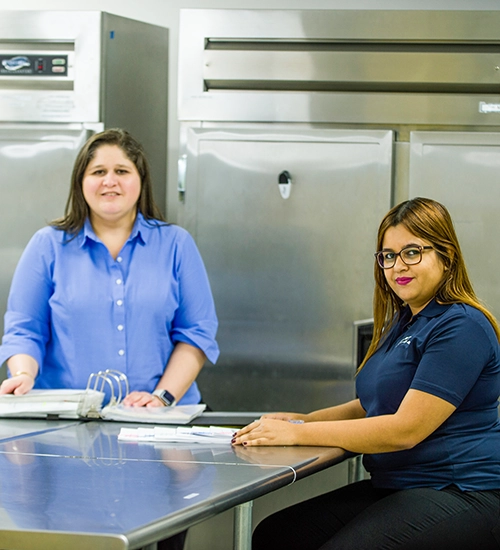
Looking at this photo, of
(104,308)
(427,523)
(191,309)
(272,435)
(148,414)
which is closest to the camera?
(427,523)

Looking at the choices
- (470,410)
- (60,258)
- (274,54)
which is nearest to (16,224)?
(60,258)

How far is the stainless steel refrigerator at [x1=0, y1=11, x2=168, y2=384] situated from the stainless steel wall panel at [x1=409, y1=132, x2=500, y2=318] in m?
1.22

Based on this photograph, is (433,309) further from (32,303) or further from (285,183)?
(285,183)

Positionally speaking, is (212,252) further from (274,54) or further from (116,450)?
(116,450)

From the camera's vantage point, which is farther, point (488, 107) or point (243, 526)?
point (488, 107)

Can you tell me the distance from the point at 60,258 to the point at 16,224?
0.89 meters

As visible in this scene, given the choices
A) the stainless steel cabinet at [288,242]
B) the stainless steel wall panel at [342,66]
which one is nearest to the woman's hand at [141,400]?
the stainless steel cabinet at [288,242]

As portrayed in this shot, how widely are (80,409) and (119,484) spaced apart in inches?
32.9

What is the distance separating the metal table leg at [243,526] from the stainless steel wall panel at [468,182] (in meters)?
1.93

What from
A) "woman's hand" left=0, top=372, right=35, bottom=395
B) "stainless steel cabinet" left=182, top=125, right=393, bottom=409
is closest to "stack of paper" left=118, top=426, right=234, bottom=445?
"woman's hand" left=0, top=372, right=35, bottom=395

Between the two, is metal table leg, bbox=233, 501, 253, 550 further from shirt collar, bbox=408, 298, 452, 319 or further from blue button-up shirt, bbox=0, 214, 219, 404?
blue button-up shirt, bbox=0, 214, 219, 404

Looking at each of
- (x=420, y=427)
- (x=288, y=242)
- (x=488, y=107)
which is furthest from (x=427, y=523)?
(x=488, y=107)

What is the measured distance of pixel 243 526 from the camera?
1.57 metres

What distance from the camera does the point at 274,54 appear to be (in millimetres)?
3266
